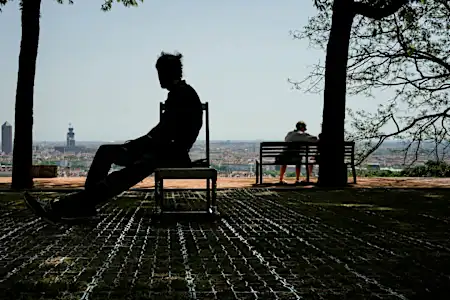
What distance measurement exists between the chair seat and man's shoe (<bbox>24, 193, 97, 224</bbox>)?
706 millimetres

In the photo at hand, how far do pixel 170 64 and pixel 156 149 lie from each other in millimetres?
775

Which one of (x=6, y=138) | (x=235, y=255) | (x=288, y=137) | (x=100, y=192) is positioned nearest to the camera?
(x=235, y=255)

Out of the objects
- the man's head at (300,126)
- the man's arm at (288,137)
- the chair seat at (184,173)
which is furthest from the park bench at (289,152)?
the chair seat at (184,173)

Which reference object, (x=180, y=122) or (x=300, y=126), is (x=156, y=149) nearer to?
(x=180, y=122)

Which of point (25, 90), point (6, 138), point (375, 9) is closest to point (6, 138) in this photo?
point (6, 138)

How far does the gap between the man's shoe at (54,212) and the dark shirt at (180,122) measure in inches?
35.2

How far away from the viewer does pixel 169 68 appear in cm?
654

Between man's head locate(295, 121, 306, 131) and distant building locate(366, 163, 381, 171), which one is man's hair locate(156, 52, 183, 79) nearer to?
man's head locate(295, 121, 306, 131)

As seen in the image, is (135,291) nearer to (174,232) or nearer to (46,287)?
(46,287)

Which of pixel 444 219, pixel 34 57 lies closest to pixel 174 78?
pixel 444 219

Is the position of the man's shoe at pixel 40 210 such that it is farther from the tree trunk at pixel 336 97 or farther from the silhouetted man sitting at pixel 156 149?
the tree trunk at pixel 336 97

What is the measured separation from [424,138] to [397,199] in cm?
707

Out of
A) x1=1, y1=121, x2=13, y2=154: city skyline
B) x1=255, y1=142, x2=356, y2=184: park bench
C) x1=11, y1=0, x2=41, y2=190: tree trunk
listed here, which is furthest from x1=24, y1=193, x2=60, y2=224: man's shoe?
x1=1, y1=121, x2=13, y2=154: city skyline

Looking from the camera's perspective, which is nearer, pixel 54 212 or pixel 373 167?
pixel 54 212
